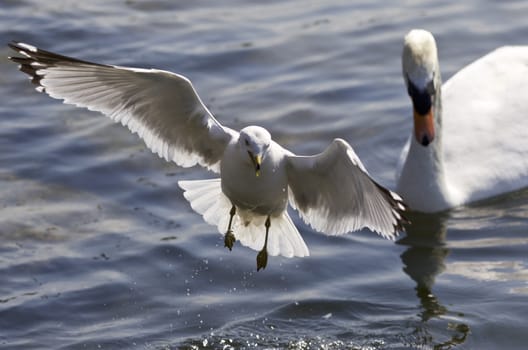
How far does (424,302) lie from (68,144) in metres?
3.65

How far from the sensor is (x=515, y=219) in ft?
28.8

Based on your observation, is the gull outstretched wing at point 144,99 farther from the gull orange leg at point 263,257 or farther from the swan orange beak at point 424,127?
the swan orange beak at point 424,127

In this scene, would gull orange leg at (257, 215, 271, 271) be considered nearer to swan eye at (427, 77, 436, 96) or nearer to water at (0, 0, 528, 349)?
water at (0, 0, 528, 349)

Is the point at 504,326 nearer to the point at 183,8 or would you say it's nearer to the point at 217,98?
the point at 217,98

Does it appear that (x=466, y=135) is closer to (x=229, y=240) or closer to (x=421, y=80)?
(x=421, y=80)

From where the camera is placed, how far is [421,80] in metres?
8.26

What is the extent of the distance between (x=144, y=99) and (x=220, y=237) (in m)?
1.67

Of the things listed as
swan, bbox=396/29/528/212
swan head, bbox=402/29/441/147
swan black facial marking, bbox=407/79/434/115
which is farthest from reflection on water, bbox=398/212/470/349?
swan black facial marking, bbox=407/79/434/115

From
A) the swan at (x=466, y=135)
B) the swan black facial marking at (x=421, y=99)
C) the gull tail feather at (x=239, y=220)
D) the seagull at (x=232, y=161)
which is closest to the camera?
the seagull at (x=232, y=161)

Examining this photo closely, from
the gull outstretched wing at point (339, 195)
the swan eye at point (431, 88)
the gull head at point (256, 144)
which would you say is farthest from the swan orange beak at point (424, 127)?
the gull head at point (256, 144)

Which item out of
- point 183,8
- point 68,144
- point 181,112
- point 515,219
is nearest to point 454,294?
point 515,219

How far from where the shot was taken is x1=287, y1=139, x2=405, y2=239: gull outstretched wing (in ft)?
21.7

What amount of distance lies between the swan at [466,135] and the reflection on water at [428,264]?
18cm

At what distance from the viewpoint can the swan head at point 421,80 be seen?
814 cm
